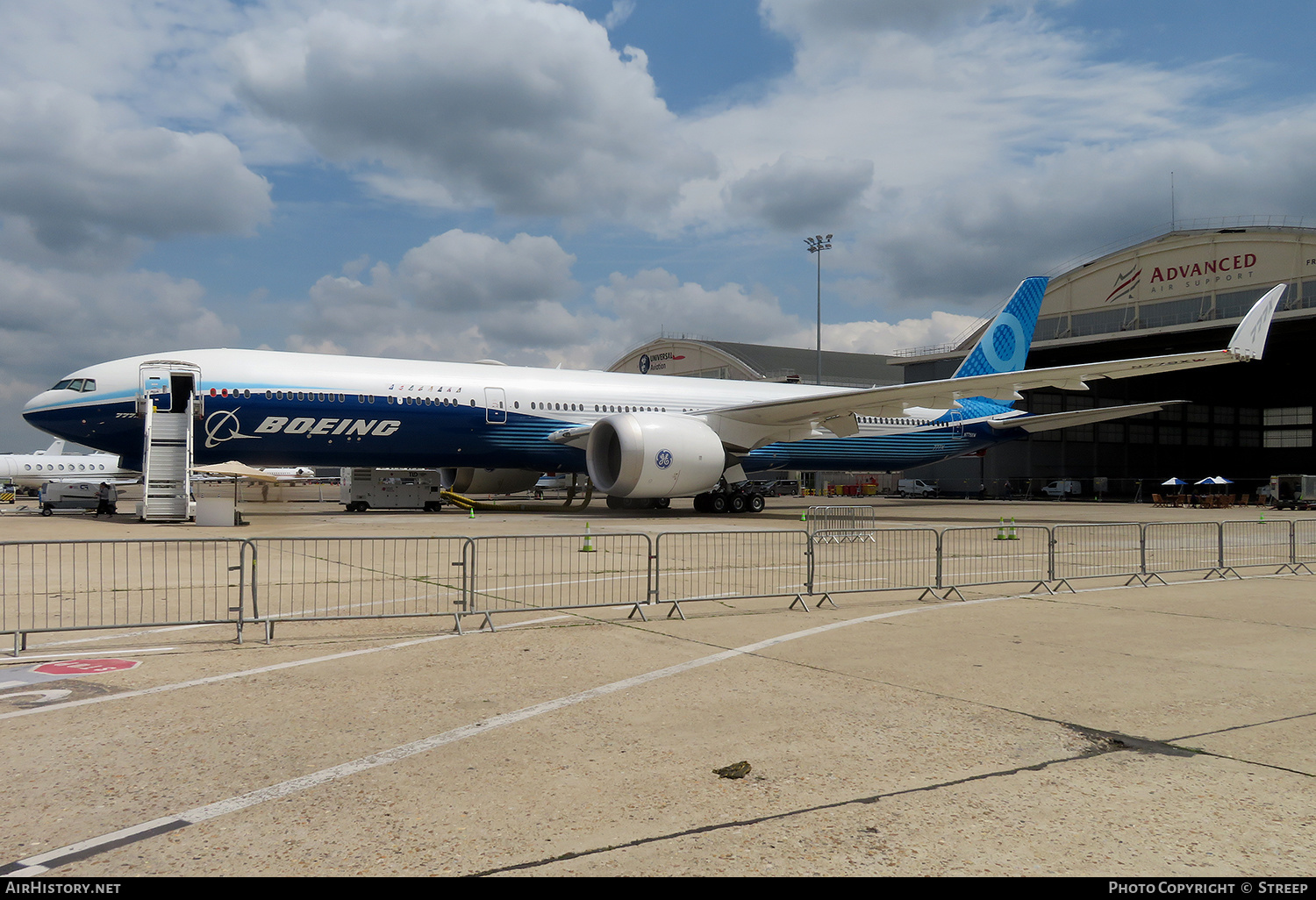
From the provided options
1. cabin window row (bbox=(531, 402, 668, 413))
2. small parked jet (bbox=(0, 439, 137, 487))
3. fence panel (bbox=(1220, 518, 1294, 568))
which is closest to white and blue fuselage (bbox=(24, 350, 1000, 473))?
cabin window row (bbox=(531, 402, 668, 413))

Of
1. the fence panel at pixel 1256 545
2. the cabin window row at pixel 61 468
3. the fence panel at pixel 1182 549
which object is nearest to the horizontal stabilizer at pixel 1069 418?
the fence panel at pixel 1256 545

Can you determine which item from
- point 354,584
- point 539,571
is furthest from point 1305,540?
point 354,584

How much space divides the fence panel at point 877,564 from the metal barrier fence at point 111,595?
21.0 feet

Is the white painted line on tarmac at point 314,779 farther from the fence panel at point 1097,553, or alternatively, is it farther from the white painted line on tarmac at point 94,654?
the fence panel at point 1097,553

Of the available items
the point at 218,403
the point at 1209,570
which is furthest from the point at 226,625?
the point at 218,403

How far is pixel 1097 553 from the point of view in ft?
45.1

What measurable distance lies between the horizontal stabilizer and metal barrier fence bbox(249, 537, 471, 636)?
Answer: 20.0 m

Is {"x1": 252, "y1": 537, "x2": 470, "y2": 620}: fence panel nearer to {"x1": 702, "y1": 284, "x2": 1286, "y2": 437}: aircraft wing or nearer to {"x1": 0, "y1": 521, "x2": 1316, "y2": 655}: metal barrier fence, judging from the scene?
{"x1": 0, "y1": 521, "x2": 1316, "y2": 655}: metal barrier fence

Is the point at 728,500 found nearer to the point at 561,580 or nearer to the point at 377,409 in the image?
the point at 377,409

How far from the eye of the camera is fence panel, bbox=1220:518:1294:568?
43.7 feet

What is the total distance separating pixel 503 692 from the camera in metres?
5.46

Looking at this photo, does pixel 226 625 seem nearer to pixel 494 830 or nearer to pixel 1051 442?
pixel 494 830

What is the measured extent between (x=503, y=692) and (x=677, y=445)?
16.3 metres

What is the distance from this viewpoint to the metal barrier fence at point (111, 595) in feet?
24.8
